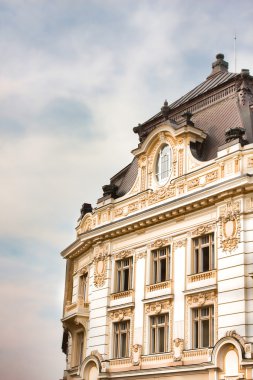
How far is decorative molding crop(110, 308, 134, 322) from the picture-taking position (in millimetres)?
33125

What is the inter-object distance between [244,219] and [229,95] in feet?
28.3

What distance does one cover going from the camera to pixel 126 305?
33250 millimetres

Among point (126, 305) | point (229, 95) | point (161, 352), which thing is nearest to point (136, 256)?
point (126, 305)

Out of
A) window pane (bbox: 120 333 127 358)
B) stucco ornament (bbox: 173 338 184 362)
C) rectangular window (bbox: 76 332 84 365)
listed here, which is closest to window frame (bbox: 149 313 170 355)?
stucco ornament (bbox: 173 338 184 362)

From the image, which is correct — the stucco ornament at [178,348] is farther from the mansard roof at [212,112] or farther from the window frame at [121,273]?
the mansard roof at [212,112]

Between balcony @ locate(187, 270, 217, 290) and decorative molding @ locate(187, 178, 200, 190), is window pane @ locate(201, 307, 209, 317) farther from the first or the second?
decorative molding @ locate(187, 178, 200, 190)

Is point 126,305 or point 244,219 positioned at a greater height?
point 244,219

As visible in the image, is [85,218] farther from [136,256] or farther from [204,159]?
[204,159]

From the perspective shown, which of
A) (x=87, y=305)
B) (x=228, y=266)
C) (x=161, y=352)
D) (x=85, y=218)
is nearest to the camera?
(x=228, y=266)

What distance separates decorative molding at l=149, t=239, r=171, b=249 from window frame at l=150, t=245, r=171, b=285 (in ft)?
0.60

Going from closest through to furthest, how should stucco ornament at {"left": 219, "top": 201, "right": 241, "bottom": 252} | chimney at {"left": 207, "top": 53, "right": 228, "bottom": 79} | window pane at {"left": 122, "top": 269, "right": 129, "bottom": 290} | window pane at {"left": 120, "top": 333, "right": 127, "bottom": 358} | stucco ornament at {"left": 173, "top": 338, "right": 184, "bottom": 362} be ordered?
1. stucco ornament at {"left": 219, "top": 201, "right": 241, "bottom": 252}
2. stucco ornament at {"left": 173, "top": 338, "right": 184, "bottom": 362}
3. window pane at {"left": 120, "top": 333, "right": 127, "bottom": 358}
4. window pane at {"left": 122, "top": 269, "right": 129, "bottom": 290}
5. chimney at {"left": 207, "top": 53, "right": 228, "bottom": 79}

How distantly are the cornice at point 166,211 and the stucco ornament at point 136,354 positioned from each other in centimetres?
592

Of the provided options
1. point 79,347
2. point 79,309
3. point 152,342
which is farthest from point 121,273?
point 79,347

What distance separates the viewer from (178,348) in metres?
29.8
